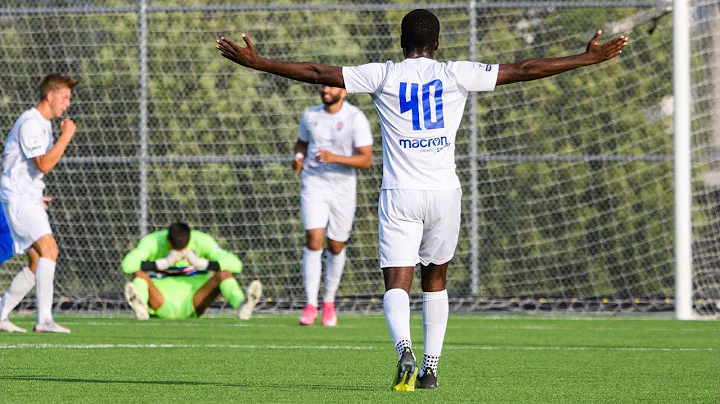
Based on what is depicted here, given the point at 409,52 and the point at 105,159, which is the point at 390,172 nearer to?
the point at 409,52

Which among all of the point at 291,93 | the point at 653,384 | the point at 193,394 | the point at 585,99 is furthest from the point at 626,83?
the point at 193,394

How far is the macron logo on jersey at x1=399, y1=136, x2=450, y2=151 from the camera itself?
19.9 feet

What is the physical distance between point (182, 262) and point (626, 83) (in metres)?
5.17

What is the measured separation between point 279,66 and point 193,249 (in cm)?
683

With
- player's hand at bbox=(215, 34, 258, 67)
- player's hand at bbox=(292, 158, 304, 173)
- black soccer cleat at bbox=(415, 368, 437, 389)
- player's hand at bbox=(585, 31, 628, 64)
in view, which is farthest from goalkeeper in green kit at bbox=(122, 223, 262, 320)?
player's hand at bbox=(585, 31, 628, 64)

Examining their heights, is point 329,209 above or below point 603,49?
below

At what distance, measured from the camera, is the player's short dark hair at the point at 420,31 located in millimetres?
5988

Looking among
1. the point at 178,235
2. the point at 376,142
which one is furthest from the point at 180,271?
the point at 376,142

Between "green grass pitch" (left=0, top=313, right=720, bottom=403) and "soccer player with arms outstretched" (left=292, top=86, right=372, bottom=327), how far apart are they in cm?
52

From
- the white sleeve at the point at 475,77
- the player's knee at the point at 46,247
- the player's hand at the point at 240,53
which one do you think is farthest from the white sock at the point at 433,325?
the player's knee at the point at 46,247

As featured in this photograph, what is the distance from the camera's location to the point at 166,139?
47.3 ft

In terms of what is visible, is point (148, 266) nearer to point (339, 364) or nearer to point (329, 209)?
point (329, 209)

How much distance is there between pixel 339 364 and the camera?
7531 millimetres

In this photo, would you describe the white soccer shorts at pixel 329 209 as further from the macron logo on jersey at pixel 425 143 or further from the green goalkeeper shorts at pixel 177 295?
the macron logo on jersey at pixel 425 143
